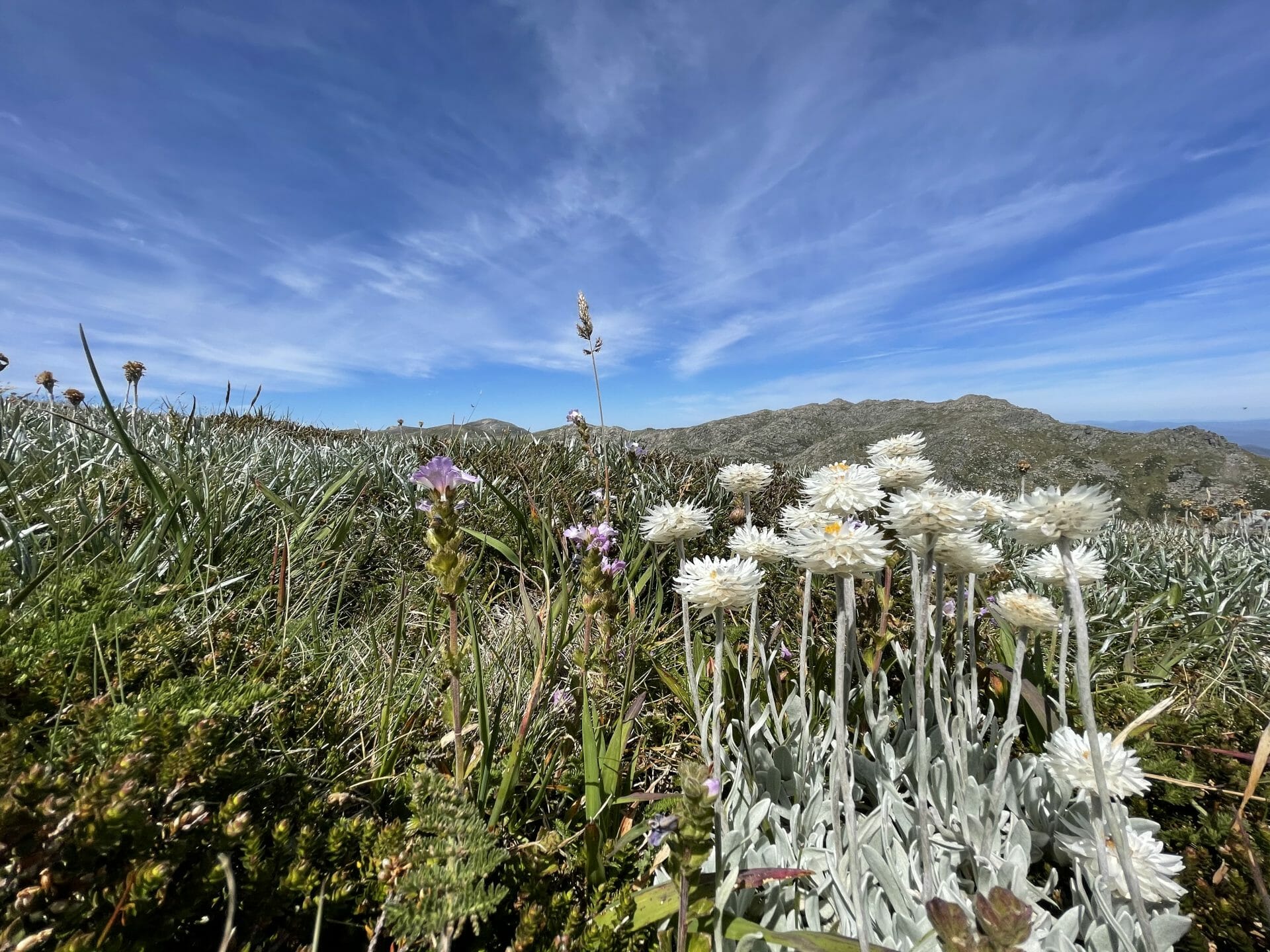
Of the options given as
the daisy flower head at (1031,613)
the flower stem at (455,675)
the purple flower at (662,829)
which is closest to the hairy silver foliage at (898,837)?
the purple flower at (662,829)

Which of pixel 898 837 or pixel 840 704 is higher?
pixel 840 704

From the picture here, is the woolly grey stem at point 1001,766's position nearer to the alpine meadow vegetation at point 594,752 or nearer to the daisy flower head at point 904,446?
the alpine meadow vegetation at point 594,752

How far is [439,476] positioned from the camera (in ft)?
4.29

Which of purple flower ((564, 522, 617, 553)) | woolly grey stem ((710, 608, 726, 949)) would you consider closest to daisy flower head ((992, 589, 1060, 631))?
woolly grey stem ((710, 608, 726, 949))

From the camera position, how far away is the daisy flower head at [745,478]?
221 cm

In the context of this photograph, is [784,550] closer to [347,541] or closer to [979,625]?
[979,625]

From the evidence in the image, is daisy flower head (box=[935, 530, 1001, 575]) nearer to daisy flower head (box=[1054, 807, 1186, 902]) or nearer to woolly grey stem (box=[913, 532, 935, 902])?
woolly grey stem (box=[913, 532, 935, 902])

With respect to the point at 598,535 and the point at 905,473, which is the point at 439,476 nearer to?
the point at 598,535

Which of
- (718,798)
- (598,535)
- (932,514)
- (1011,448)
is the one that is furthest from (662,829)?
(1011,448)

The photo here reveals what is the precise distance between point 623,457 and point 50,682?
5001 millimetres

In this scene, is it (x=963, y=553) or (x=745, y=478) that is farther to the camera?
(x=745, y=478)

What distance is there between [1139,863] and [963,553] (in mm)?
922

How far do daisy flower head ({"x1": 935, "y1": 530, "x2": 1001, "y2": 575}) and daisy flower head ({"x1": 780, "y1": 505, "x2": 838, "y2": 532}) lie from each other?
0.31m

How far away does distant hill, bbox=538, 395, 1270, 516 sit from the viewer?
15.4m
